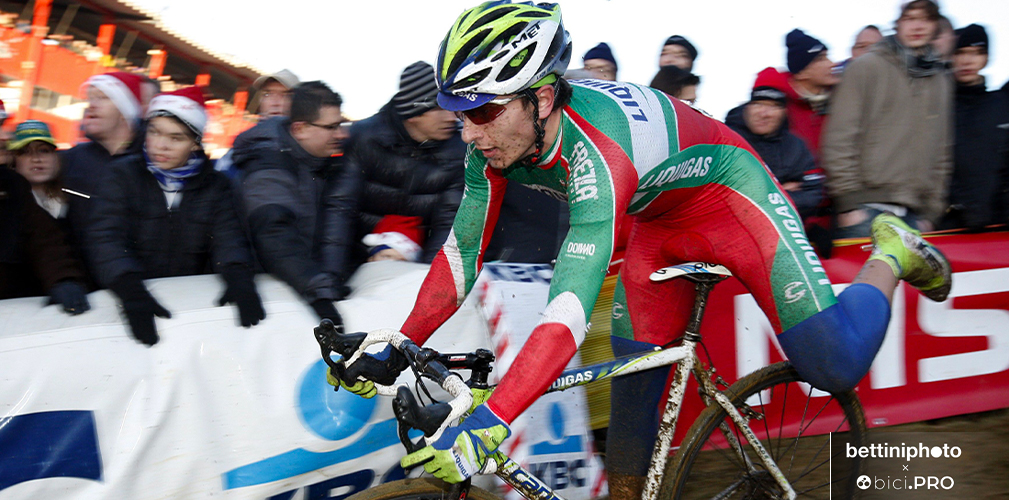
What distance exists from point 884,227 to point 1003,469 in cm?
182

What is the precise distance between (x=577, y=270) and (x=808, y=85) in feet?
13.2

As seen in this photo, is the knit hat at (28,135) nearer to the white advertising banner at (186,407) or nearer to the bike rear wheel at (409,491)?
the white advertising banner at (186,407)

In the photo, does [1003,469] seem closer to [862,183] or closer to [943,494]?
[943,494]

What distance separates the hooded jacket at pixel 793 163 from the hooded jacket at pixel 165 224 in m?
3.33

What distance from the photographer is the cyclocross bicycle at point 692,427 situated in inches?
80.7

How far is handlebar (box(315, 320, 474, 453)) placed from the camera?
178 cm

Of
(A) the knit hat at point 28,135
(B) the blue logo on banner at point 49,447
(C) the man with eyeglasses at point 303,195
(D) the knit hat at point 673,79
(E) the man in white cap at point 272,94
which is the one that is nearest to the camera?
(B) the blue logo on banner at point 49,447

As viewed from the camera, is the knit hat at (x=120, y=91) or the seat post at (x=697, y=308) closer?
the seat post at (x=697, y=308)

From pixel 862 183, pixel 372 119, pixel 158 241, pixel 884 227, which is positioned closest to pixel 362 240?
pixel 372 119

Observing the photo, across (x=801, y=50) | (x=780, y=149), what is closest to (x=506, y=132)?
(x=780, y=149)

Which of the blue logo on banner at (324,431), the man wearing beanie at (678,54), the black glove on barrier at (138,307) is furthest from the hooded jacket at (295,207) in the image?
the man wearing beanie at (678,54)

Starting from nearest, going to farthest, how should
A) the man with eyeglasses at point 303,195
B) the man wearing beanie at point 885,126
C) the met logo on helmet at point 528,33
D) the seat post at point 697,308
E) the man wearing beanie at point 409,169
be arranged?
1. the met logo on helmet at point 528,33
2. the seat post at point 697,308
3. the man with eyeglasses at point 303,195
4. the man wearing beanie at point 409,169
5. the man wearing beanie at point 885,126

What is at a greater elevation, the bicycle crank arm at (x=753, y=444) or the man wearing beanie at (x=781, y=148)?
the man wearing beanie at (x=781, y=148)

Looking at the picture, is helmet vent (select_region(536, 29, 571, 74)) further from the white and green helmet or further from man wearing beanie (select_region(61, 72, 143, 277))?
man wearing beanie (select_region(61, 72, 143, 277))
